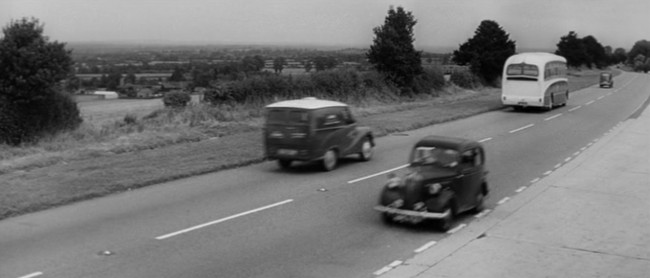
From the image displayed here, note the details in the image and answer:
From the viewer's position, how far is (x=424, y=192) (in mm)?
11258

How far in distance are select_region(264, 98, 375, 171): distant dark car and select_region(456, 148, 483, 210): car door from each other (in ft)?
16.3

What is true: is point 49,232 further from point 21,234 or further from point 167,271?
point 167,271

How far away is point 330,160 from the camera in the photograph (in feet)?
56.2

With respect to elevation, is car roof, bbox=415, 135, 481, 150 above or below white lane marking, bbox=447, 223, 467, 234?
above

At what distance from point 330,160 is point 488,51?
42.6 meters

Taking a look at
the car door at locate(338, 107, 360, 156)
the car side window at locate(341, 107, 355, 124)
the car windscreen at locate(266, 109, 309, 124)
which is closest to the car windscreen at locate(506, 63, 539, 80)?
the car door at locate(338, 107, 360, 156)

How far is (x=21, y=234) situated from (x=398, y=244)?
562 cm

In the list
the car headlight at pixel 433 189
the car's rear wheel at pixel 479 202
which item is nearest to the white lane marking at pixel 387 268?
the car headlight at pixel 433 189

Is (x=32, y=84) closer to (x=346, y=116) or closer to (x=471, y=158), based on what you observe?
(x=346, y=116)

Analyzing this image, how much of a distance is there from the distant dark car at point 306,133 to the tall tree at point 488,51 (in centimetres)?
4038

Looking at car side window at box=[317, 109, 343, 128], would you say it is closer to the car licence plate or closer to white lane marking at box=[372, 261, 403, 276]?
the car licence plate

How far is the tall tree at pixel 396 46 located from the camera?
134 feet

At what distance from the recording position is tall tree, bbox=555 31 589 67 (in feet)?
407

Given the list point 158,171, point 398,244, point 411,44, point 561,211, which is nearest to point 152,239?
point 398,244
